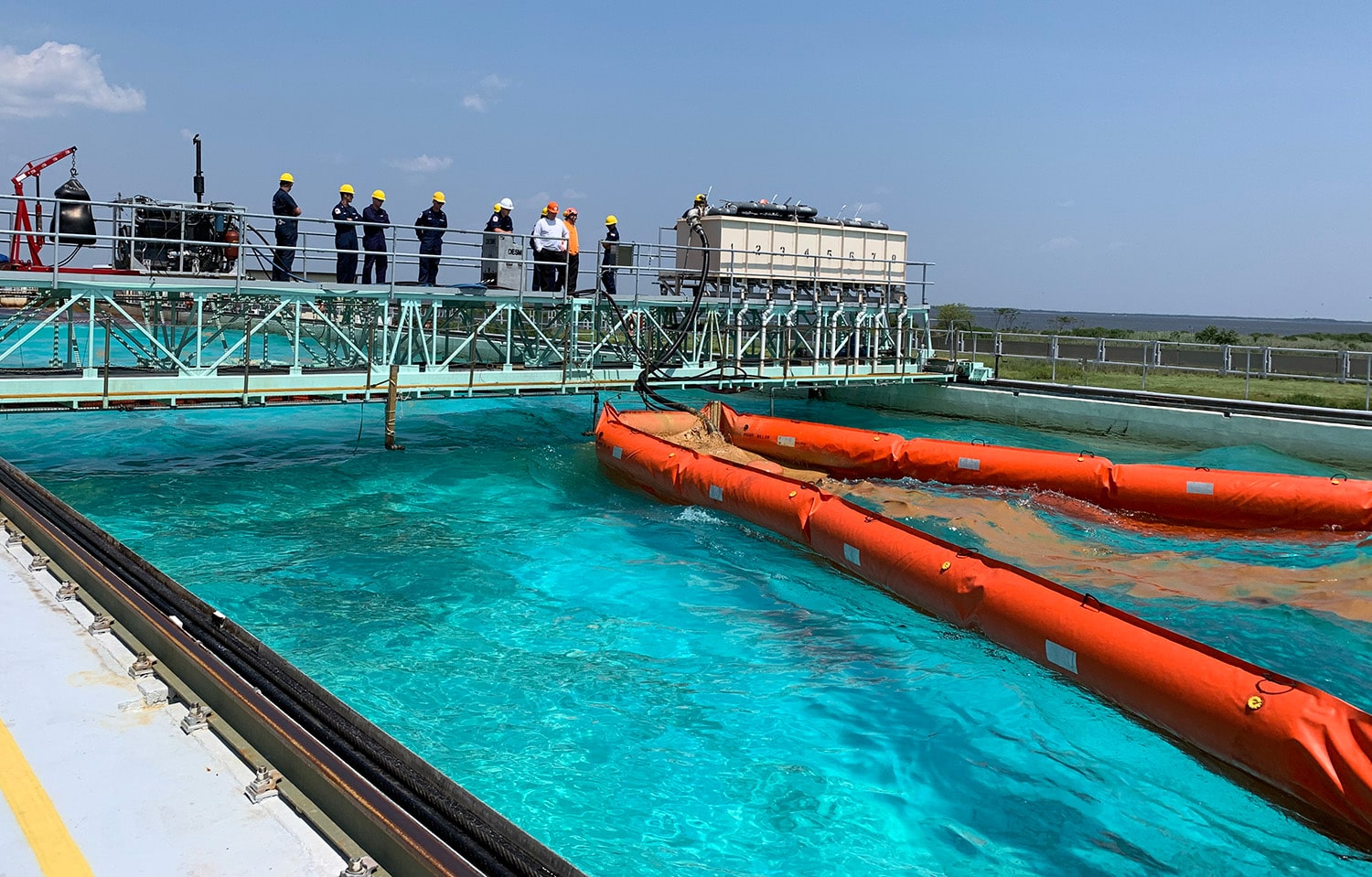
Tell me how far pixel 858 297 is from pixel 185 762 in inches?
1008

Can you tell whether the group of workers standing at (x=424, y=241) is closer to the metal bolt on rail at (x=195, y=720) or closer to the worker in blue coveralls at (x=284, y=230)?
the worker in blue coveralls at (x=284, y=230)

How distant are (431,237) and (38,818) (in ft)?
56.4

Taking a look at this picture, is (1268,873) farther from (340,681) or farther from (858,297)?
(858,297)

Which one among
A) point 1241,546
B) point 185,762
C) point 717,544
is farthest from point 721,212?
point 185,762

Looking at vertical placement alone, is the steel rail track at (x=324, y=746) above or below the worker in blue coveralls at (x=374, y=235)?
below

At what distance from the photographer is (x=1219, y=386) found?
114ft

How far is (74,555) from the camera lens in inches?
293

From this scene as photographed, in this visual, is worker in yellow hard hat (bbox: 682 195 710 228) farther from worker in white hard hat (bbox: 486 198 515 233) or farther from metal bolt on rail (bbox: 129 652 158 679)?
metal bolt on rail (bbox: 129 652 158 679)

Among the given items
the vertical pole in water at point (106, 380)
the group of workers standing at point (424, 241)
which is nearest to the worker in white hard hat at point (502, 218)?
the group of workers standing at point (424, 241)

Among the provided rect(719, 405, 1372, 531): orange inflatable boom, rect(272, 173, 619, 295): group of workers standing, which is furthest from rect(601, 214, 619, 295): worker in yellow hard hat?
rect(719, 405, 1372, 531): orange inflatable boom

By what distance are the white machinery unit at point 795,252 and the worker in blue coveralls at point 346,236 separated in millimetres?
8526

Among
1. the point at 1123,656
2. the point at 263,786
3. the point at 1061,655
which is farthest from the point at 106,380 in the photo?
the point at 1123,656

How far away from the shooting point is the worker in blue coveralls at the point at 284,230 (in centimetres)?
1891

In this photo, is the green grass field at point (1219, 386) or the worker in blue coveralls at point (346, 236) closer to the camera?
the worker in blue coveralls at point (346, 236)
